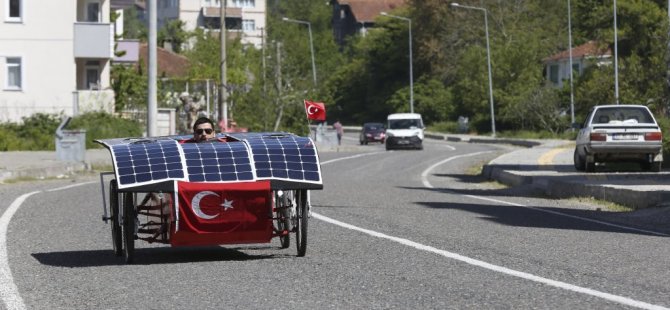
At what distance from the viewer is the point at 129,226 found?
13211 millimetres

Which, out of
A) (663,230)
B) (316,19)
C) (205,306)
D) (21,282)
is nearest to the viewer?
(205,306)

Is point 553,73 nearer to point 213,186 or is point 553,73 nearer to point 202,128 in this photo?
point 202,128

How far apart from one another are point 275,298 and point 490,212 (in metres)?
10.7

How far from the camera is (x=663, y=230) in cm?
1762

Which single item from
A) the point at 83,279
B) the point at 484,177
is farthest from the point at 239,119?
the point at 83,279

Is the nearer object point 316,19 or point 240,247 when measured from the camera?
point 240,247

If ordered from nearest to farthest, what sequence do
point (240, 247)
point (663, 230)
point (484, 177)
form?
point (240, 247) < point (663, 230) < point (484, 177)

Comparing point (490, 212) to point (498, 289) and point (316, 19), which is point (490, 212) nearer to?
point (498, 289)

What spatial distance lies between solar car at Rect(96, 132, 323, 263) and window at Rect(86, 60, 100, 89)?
53230mm

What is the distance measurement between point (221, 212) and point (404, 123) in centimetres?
5801

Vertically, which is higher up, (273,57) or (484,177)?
(273,57)

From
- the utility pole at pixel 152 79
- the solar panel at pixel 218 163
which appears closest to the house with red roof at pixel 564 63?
the utility pole at pixel 152 79

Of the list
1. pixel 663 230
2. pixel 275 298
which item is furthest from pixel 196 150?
pixel 663 230

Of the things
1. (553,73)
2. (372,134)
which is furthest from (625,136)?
(553,73)
